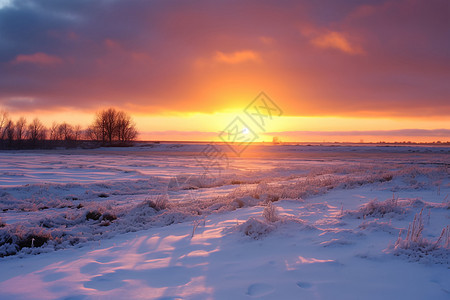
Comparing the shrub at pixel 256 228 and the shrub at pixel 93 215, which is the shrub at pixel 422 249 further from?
the shrub at pixel 93 215

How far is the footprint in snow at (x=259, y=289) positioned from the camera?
326 cm

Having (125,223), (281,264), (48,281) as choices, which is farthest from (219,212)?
(48,281)

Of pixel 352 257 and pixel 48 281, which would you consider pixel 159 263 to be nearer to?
pixel 48 281

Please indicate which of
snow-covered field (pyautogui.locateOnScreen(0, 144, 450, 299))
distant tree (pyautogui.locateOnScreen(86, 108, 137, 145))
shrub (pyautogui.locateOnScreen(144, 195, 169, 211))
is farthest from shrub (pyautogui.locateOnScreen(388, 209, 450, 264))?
distant tree (pyautogui.locateOnScreen(86, 108, 137, 145))

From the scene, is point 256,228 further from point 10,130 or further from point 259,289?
point 10,130

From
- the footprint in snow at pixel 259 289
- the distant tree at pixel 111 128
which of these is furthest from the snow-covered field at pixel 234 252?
the distant tree at pixel 111 128

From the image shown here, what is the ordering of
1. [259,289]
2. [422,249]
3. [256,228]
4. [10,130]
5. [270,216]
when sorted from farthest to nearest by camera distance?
[10,130], [270,216], [256,228], [422,249], [259,289]

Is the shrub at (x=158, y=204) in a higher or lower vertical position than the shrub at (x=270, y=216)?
lower

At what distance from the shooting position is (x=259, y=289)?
3.36 m

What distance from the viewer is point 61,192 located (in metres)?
12.3

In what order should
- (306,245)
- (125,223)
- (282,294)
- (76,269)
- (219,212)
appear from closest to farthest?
(282,294) → (76,269) → (306,245) → (125,223) → (219,212)

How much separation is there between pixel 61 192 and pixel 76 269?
931 centimetres

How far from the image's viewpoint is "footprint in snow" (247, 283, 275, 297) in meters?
3.26

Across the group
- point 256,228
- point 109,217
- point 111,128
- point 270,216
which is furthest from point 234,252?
point 111,128
